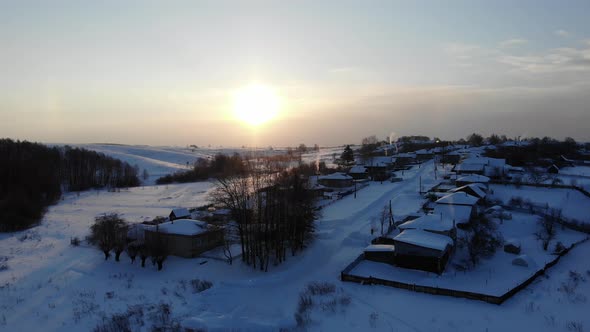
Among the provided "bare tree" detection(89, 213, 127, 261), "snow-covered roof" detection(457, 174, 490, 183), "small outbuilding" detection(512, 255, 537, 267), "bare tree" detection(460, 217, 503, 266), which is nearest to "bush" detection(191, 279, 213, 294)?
"bare tree" detection(89, 213, 127, 261)

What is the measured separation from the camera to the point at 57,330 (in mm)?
15688

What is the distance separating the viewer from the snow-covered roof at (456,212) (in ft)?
93.5

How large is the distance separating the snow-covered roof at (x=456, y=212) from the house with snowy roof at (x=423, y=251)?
708cm

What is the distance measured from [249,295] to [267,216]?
658 cm

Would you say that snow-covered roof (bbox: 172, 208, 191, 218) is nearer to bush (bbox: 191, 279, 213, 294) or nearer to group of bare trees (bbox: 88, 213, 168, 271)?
group of bare trees (bbox: 88, 213, 168, 271)

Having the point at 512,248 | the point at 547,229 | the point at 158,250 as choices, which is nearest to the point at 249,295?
the point at 158,250

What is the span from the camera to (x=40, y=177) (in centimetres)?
5359

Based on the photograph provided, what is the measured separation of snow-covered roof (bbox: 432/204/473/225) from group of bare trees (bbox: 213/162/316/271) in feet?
37.3

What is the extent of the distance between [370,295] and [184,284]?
10234 mm

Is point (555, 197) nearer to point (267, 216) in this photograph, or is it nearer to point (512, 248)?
point (512, 248)

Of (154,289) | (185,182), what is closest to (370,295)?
(154,289)

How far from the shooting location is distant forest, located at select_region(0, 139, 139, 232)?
39.8m

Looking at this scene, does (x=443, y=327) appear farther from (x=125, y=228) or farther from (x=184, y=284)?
(x=125, y=228)

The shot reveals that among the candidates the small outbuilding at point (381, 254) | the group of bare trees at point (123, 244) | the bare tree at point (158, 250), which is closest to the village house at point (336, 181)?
→ the small outbuilding at point (381, 254)
